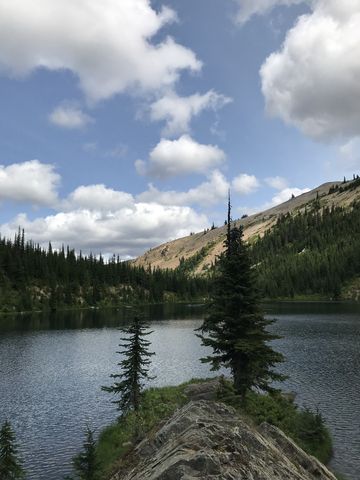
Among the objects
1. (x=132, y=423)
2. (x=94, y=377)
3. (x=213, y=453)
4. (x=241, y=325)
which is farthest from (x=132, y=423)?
(x=94, y=377)

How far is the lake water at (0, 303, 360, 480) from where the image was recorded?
3588 cm

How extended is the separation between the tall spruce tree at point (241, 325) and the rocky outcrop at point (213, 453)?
1128cm

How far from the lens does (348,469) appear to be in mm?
30391

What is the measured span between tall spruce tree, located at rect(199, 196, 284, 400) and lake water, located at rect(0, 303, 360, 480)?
3.72 meters

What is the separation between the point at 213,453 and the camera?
51.7ft

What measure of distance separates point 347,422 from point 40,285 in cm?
17699

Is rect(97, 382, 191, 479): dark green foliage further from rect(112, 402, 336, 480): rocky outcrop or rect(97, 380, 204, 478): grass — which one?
rect(112, 402, 336, 480): rocky outcrop

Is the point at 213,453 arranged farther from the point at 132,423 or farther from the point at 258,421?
the point at 132,423

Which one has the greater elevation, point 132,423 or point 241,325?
point 241,325

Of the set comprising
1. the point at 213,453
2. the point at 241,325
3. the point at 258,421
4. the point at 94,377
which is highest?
the point at 241,325

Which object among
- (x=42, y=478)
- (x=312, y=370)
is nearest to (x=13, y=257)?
(x=312, y=370)

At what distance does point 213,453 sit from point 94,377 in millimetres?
48794

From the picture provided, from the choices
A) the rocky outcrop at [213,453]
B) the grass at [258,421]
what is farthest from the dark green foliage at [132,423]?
the rocky outcrop at [213,453]

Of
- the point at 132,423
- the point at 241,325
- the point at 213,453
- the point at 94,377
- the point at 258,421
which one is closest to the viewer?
the point at 213,453
